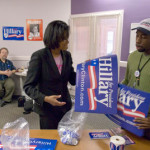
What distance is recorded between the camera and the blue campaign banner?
4.26 metres

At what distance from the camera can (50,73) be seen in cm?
133

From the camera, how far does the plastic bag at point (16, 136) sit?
97 cm

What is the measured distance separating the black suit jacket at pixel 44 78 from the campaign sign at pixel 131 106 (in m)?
0.50

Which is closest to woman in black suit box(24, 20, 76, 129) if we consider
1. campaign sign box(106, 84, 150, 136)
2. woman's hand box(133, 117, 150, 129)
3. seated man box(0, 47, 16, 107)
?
campaign sign box(106, 84, 150, 136)

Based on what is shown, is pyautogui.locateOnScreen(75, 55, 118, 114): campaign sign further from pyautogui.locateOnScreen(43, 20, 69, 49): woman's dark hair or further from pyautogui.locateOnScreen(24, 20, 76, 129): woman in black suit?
pyautogui.locateOnScreen(43, 20, 69, 49): woman's dark hair

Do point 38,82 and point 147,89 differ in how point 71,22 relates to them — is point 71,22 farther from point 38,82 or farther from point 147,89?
point 147,89

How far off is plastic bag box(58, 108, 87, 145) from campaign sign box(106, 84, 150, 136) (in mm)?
262

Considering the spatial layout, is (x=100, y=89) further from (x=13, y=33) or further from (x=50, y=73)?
(x=13, y=33)

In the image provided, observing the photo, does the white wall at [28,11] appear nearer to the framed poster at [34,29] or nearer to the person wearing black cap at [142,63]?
the framed poster at [34,29]

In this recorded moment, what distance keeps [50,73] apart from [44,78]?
0.06 metres

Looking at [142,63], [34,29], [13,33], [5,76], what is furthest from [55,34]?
[13,33]

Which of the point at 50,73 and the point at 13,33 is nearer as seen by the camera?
the point at 50,73

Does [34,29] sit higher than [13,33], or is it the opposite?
[34,29]

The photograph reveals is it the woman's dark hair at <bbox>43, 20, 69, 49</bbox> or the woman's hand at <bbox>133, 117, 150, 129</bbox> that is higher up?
the woman's dark hair at <bbox>43, 20, 69, 49</bbox>
